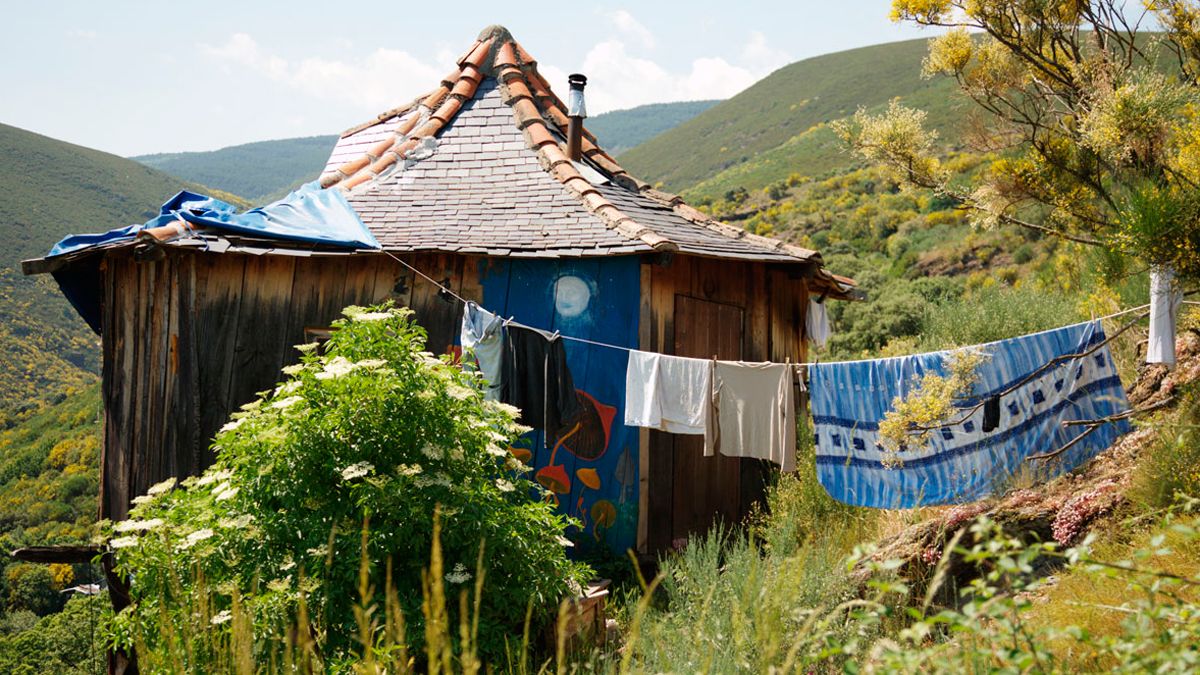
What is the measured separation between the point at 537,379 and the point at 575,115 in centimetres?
336

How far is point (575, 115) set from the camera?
9641 millimetres

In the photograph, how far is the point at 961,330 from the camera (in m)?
11.8

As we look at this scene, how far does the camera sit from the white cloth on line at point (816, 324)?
9.73m

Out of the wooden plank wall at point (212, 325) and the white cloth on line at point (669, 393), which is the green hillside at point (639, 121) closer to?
the wooden plank wall at point (212, 325)

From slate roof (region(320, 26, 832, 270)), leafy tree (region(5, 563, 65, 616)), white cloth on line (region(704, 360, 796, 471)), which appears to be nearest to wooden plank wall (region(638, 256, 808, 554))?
slate roof (region(320, 26, 832, 270))

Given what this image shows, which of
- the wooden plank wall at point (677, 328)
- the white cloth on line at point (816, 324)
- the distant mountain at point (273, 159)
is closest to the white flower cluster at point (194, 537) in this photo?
the wooden plank wall at point (677, 328)

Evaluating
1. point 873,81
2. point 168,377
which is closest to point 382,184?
point 168,377

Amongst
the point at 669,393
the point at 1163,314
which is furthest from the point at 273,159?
the point at 1163,314

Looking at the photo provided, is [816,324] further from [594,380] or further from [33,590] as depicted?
[33,590]

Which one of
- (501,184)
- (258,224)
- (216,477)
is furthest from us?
(501,184)

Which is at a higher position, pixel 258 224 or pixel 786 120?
pixel 786 120

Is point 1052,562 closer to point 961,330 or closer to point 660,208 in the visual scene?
point 660,208

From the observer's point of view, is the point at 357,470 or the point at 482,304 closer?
the point at 357,470

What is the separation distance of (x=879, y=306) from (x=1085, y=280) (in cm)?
930
